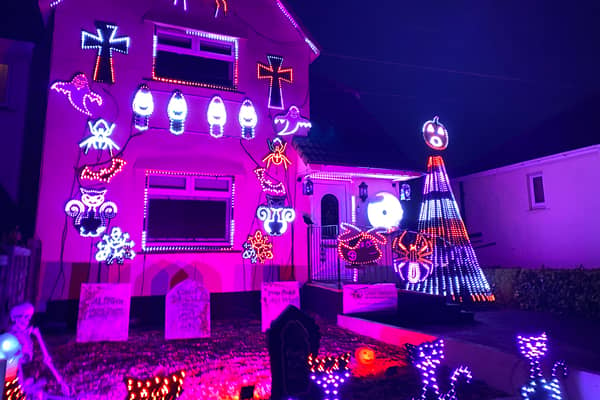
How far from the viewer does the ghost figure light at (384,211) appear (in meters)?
11.3

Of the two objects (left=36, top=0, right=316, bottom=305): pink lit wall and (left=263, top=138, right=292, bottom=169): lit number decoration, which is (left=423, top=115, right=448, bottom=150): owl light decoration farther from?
(left=263, top=138, right=292, bottom=169): lit number decoration

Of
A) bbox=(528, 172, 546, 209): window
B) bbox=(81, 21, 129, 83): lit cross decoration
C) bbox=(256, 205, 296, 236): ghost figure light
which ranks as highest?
bbox=(81, 21, 129, 83): lit cross decoration

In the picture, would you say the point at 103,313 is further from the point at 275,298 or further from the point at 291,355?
the point at 291,355

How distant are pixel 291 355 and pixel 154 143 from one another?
6.98 m

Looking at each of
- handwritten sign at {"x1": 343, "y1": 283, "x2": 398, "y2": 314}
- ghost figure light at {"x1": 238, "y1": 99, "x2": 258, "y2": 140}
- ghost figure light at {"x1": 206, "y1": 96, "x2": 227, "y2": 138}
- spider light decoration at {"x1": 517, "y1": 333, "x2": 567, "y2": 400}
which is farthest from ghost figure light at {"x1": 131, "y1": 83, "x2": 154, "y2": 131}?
spider light decoration at {"x1": 517, "y1": 333, "x2": 567, "y2": 400}

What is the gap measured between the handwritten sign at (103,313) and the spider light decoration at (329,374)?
4.74 meters

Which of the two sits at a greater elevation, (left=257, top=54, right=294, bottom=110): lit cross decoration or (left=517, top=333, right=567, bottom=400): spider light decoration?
(left=257, top=54, right=294, bottom=110): lit cross decoration

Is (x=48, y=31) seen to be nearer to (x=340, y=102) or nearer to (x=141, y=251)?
(x=141, y=251)

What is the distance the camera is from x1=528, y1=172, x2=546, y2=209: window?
559 inches

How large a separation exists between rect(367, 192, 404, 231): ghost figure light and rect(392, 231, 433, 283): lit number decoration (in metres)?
1.74

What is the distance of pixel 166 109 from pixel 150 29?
6.68 ft

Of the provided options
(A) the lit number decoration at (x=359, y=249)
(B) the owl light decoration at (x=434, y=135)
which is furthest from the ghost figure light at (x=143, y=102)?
(B) the owl light decoration at (x=434, y=135)

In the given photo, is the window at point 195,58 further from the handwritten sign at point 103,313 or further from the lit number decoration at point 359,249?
the handwritten sign at point 103,313

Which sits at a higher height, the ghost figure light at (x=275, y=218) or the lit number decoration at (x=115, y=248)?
the ghost figure light at (x=275, y=218)
